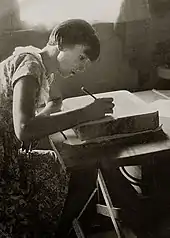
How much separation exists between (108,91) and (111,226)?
1.29 ft

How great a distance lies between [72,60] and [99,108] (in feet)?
0.47

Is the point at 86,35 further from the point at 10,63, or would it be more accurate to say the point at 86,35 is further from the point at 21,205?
the point at 21,205

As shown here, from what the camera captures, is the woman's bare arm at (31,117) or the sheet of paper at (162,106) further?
the sheet of paper at (162,106)

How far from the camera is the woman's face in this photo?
1.19 metres

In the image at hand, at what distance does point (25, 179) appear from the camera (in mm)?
1262

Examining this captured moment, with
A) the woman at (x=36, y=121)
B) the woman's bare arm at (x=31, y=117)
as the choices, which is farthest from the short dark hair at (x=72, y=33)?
the woman's bare arm at (x=31, y=117)

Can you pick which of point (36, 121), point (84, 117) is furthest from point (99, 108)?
point (36, 121)

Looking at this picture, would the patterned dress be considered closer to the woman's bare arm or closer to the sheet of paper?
the woman's bare arm

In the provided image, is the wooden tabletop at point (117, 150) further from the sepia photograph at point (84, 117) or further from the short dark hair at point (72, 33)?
the short dark hair at point (72, 33)

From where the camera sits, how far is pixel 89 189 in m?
1.27

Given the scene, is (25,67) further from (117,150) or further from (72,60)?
(117,150)

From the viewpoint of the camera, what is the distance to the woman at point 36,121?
1160mm

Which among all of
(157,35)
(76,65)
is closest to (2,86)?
(76,65)

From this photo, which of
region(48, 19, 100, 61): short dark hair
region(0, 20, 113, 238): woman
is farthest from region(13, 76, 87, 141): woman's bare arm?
region(48, 19, 100, 61): short dark hair
